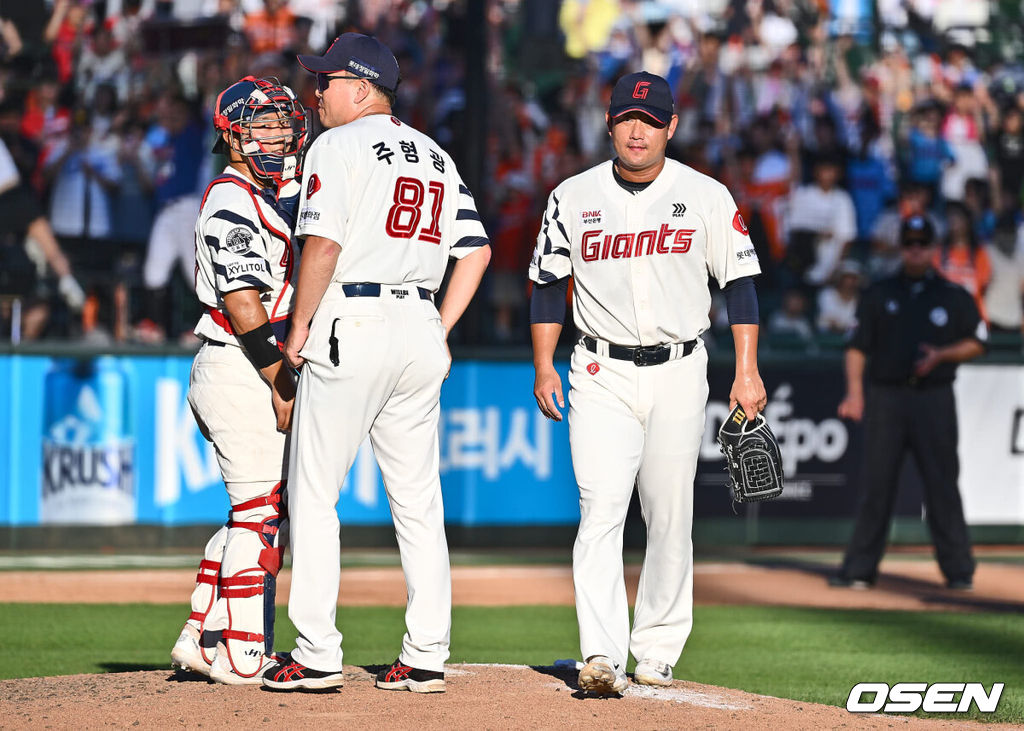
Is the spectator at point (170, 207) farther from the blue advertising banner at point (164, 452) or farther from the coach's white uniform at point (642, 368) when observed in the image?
the coach's white uniform at point (642, 368)

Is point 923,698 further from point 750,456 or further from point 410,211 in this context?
point 410,211

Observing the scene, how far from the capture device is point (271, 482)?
18.6 ft

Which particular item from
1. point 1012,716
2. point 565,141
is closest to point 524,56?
point 565,141

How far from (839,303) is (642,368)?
27.9 feet

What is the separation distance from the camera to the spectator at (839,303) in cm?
1377

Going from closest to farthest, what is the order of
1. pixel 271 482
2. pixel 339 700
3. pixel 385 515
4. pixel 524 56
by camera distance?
1. pixel 339 700
2. pixel 271 482
3. pixel 385 515
4. pixel 524 56

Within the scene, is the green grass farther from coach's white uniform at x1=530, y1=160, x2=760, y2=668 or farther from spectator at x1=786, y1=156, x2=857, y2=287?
spectator at x1=786, y1=156, x2=857, y2=287

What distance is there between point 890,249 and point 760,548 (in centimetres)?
351

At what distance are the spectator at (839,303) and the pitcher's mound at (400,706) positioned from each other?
27.3 feet

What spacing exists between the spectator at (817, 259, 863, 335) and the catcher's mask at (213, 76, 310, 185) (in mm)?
8750

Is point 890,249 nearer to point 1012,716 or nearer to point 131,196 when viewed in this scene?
point 131,196

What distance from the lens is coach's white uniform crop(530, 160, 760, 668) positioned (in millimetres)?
5699

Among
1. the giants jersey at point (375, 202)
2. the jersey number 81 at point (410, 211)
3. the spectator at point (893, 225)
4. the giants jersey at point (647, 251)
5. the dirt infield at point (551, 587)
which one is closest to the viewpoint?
the giants jersey at point (375, 202)

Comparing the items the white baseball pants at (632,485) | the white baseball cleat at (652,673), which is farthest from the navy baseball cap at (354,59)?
the white baseball cleat at (652,673)
